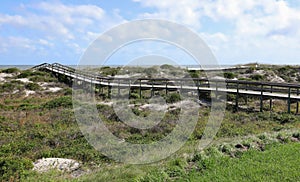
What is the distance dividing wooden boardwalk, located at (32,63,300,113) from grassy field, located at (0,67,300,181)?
211cm

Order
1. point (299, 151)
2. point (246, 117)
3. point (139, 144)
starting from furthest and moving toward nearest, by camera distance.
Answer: point (246, 117)
point (139, 144)
point (299, 151)

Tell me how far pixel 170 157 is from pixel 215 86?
14704 millimetres

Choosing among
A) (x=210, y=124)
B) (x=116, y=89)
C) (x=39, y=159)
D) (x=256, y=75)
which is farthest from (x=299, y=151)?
(x=256, y=75)

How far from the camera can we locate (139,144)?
37.6 feet

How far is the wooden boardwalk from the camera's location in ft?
60.3

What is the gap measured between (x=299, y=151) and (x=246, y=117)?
8.22 metres

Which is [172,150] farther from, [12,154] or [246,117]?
[246,117]

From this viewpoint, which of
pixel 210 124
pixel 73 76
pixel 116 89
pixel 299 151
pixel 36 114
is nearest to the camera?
pixel 299 151

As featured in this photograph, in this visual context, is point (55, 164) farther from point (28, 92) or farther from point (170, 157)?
point (28, 92)

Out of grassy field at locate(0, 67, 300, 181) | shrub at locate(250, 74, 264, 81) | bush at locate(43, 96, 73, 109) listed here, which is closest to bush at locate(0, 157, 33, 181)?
grassy field at locate(0, 67, 300, 181)

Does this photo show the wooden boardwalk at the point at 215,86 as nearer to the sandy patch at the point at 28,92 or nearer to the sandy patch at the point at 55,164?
the sandy patch at the point at 28,92

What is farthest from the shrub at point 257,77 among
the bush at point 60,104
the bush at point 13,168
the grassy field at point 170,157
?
the bush at point 13,168

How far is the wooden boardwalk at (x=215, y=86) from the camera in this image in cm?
1839

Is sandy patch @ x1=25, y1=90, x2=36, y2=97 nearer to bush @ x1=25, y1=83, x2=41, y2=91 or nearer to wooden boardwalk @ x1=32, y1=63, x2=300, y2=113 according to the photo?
bush @ x1=25, y1=83, x2=41, y2=91
